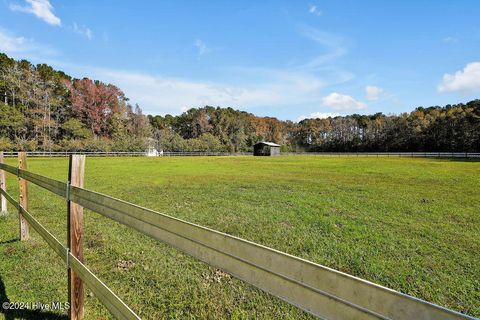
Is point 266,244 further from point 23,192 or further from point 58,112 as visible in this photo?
point 58,112

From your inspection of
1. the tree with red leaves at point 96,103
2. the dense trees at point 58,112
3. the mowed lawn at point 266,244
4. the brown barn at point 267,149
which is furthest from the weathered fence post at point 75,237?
the tree with red leaves at point 96,103

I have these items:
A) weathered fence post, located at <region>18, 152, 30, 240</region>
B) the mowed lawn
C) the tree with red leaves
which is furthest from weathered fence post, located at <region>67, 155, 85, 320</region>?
the tree with red leaves

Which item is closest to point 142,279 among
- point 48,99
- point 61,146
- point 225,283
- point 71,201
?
point 225,283

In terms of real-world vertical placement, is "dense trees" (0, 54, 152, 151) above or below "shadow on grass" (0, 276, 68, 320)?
above

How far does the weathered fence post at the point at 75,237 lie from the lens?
123 inches

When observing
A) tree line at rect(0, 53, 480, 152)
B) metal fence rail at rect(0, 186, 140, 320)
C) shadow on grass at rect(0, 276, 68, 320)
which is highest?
tree line at rect(0, 53, 480, 152)

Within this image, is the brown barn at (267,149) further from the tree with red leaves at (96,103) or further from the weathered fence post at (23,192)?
the weathered fence post at (23,192)

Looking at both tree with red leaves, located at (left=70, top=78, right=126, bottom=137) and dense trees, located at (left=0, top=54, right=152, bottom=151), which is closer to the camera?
dense trees, located at (left=0, top=54, right=152, bottom=151)

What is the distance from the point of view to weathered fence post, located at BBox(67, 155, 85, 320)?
312 centimetres

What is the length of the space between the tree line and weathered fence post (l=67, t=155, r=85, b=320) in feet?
185

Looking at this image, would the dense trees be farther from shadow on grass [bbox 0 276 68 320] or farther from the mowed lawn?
shadow on grass [bbox 0 276 68 320]

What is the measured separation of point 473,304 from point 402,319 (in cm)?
404

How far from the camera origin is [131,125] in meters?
77.2

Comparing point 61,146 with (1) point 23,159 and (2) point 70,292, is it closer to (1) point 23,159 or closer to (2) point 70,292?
(1) point 23,159
